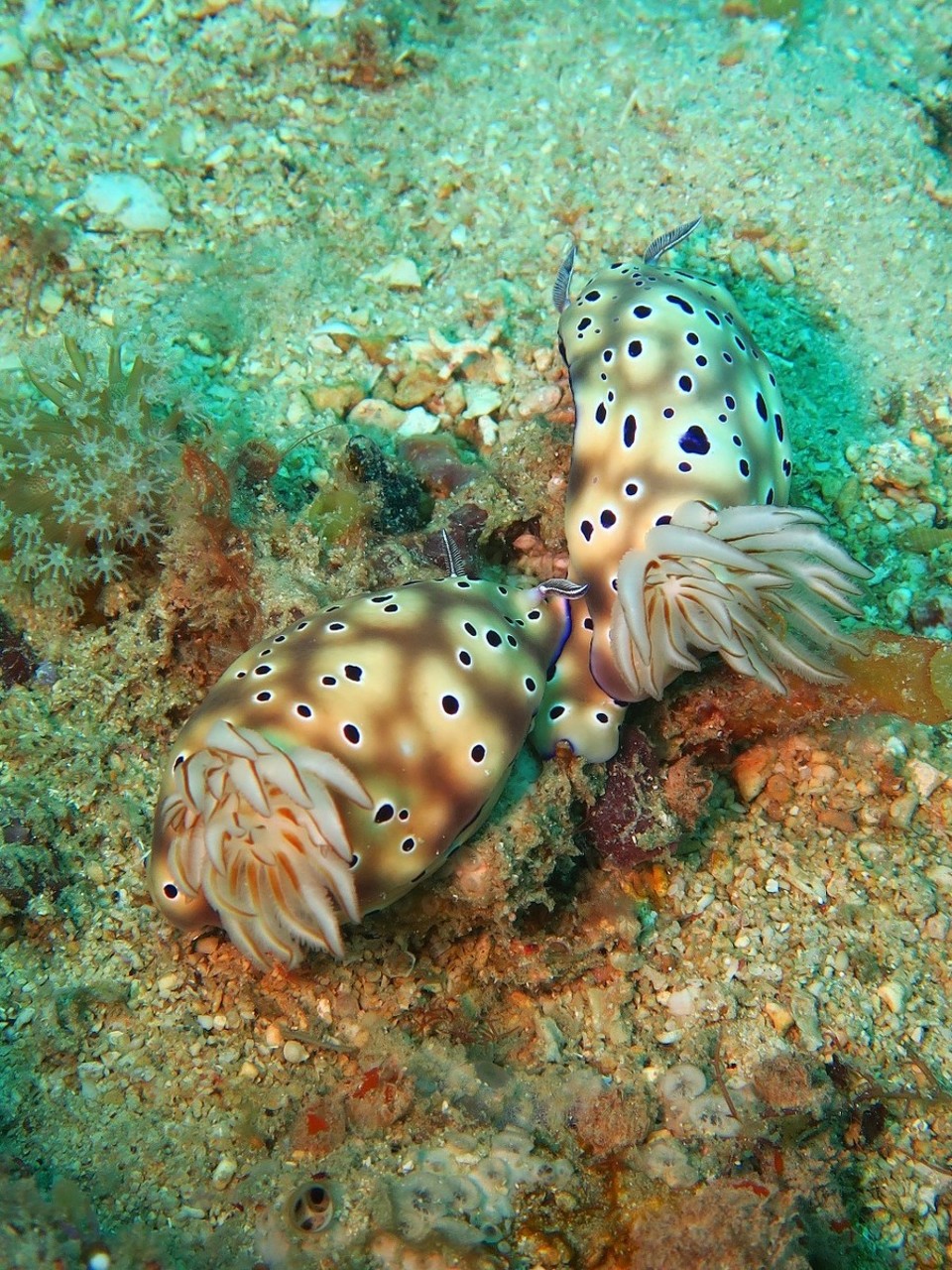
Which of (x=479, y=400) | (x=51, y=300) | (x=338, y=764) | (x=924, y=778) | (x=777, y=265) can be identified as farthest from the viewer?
(x=777, y=265)

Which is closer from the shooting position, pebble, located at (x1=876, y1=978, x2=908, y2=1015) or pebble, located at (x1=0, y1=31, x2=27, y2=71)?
pebble, located at (x1=876, y1=978, x2=908, y2=1015)

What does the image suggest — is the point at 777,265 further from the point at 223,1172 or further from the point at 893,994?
the point at 223,1172

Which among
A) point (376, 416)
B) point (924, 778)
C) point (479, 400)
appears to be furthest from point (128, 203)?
point (924, 778)

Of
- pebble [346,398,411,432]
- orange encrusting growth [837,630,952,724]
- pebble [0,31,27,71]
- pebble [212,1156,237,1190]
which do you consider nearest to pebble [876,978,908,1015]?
orange encrusting growth [837,630,952,724]

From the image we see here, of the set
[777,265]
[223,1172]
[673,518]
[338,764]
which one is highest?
[777,265]

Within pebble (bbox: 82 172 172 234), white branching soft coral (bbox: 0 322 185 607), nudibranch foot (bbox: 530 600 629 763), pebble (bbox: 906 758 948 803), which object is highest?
pebble (bbox: 82 172 172 234)

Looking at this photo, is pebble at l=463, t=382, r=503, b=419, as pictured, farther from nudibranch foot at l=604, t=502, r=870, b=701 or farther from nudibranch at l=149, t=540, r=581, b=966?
nudibranch foot at l=604, t=502, r=870, b=701

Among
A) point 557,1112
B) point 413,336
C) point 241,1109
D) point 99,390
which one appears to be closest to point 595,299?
point 413,336
